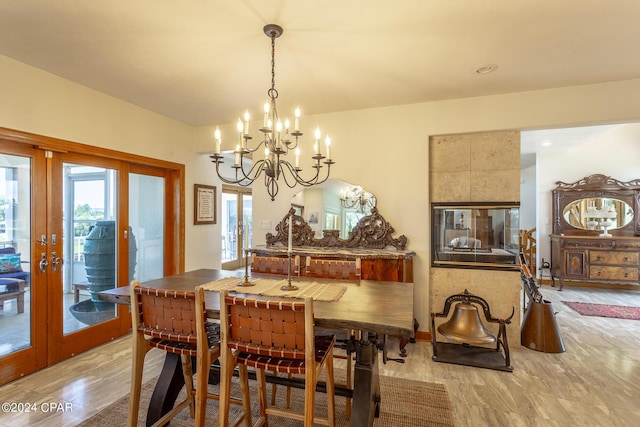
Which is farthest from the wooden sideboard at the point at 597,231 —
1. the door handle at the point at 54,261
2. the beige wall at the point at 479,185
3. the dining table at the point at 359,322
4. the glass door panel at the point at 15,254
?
the glass door panel at the point at 15,254

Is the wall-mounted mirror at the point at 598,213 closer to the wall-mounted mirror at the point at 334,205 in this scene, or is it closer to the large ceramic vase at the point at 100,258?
the wall-mounted mirror at the point at 334,205

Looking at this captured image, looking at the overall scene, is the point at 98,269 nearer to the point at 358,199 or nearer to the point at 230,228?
the point at 358,199

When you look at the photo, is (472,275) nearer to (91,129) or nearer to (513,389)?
(513,389)

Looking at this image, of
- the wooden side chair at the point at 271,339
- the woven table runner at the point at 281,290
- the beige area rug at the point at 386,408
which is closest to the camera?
the wooden side chair at the point at 271,339

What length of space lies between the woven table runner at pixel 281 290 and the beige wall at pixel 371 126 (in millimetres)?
1658

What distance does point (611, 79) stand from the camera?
9.45 feet

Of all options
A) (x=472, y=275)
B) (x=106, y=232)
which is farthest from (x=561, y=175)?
(x=106, y=232)

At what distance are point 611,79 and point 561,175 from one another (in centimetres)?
394

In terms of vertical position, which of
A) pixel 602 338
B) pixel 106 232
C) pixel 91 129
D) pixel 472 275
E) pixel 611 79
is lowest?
pixel 602 338

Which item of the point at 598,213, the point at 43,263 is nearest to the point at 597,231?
the point at 598,213

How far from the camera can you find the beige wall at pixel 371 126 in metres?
2.78

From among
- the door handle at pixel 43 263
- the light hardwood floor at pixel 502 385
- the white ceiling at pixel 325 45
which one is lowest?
the light hardwood floor at pixel 502 385

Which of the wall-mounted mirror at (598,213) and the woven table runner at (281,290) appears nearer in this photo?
the woven table runner at (281,290)

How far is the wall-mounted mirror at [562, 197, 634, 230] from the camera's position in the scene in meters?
5.82
